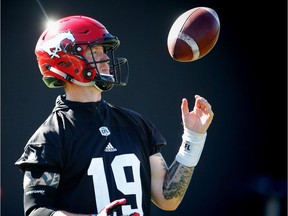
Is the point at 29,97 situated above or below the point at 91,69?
below

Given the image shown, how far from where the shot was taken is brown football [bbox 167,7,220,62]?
3.15 meters

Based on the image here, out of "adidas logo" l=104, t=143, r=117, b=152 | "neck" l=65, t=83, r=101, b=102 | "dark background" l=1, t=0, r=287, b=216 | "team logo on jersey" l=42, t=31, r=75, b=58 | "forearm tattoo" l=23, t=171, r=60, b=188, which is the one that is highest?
"team logo on jersey" l=42, t=31, r=75, b=58

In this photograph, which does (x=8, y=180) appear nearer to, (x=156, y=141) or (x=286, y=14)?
(x=156, y=141)

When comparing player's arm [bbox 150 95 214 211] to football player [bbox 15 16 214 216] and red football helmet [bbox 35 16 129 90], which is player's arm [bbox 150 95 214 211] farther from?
red football helmet [bbox 35 16 129 90]

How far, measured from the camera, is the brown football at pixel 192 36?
3.15m

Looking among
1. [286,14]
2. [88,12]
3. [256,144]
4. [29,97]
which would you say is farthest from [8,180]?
[286,14]

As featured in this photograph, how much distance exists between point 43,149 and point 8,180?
2.56 metres

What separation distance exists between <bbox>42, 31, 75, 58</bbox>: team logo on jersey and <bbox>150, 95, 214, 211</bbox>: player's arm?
0.62 metres

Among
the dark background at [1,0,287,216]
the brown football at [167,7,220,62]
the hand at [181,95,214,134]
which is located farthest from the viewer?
the dark background at [1,0,287,216]

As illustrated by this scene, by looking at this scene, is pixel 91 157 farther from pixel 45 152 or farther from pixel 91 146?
pixel 45 152

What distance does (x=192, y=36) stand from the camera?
10.3ft

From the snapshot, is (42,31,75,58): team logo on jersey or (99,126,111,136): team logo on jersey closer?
(99,126,111,136): team logo on jersey

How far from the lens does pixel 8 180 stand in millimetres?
5004

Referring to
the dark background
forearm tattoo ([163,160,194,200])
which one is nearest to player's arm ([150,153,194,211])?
forearm tattoo ([163,160,194,200])
